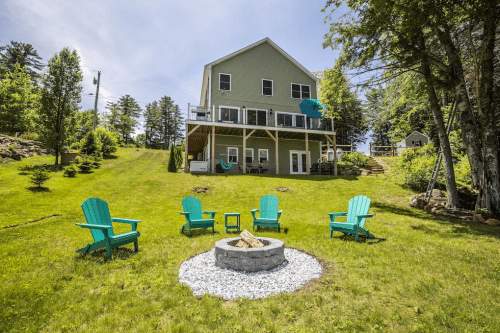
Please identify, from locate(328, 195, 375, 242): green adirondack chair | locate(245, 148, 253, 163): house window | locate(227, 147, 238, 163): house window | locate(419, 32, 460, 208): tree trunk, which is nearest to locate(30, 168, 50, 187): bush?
locate(227, 147, 238, 163): house window

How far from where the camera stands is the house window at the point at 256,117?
58.0ft

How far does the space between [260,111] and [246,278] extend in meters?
15.6

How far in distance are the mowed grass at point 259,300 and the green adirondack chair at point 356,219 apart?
0.26 meters

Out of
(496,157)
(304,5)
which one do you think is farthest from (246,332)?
(304,5)

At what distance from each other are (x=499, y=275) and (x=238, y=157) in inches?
580

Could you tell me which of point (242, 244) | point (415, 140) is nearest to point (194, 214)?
point (242, 244)

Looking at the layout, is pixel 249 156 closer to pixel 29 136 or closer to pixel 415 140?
pixel 29 136

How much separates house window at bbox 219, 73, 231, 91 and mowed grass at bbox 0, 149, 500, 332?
11965mm

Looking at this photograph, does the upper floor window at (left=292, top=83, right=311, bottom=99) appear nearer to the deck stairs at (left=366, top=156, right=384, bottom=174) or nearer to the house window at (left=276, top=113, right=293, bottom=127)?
the house window at (left=276, top=113, right=293, bottom=127)

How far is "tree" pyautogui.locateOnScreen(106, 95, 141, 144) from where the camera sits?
4053 cm

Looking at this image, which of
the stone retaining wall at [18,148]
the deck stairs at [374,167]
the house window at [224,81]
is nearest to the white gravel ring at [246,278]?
the deck stairs at [374,167]

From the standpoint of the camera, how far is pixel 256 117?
58.0 feet

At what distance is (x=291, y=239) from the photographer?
18.5ft

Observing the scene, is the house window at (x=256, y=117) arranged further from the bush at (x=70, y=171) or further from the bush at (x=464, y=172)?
the bush at (x=464, y=172)
